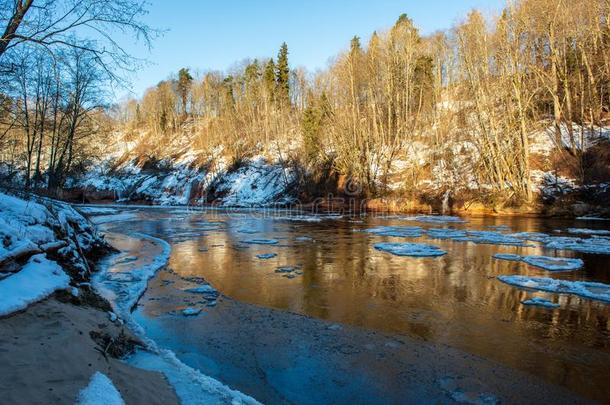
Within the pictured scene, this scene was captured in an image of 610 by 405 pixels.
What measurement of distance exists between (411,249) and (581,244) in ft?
21.5

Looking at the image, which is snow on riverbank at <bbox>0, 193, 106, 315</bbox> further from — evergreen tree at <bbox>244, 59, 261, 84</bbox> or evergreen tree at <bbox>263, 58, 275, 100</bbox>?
→ evergreen tree at <bbox>244, 59, 261, 84</bbox>

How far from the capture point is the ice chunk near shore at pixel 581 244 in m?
14.2

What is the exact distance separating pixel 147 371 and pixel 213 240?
1441 cm

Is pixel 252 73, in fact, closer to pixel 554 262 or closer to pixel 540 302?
pixel 554 262

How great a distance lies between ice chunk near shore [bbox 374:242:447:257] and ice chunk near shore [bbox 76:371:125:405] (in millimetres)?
11719

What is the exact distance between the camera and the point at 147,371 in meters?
4.84

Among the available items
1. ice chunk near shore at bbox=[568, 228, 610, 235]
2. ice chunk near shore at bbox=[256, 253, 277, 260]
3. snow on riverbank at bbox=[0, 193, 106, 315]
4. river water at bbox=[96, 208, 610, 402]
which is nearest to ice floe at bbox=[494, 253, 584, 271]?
river water at bbox=[96, 208, 610, 402]

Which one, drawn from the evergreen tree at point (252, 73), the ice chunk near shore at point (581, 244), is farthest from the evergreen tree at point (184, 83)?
the ice chunk near shore at point (581, 244)

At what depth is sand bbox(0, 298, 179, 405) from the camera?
3.25 meters

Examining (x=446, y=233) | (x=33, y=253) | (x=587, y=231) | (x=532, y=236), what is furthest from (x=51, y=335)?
(x=587, y=231)

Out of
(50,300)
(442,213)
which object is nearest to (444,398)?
(50,300)

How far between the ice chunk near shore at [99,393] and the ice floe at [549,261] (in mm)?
11627

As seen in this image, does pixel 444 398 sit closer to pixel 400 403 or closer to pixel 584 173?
pixel 400 403

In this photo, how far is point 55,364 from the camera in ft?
12.5
